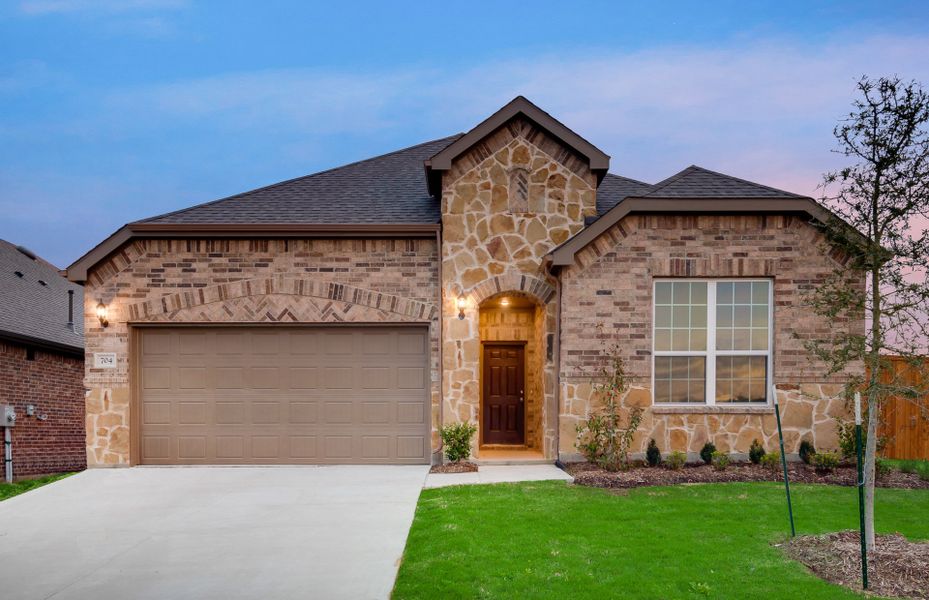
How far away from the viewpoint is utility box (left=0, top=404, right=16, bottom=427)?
13445 millimetres

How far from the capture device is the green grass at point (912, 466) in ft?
31.7

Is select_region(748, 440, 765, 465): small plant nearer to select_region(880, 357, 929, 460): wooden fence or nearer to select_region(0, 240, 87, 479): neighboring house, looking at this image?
select_region(880, 357, 929, 460): wooden fence

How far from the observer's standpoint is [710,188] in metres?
10.9

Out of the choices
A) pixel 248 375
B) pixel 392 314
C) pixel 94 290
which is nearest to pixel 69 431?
pixel 94 290

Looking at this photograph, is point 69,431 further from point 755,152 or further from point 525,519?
point 755,152

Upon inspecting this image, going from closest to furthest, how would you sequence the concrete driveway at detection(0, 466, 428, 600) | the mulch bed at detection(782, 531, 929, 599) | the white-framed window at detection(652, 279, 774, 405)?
the mulch bed at detection(782, 531, 929, 599), the concrete driveway at detection(0, 466, 428, 600), the white-framed window at detection(652, 279, 774, 405)

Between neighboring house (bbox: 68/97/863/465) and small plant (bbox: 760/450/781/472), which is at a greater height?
neighboring house (bbox: 68/97/863/465)

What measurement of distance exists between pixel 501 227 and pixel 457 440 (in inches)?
145

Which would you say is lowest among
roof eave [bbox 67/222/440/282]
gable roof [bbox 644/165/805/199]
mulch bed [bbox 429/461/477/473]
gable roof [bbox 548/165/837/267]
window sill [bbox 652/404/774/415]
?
mulch bed [bbox 429/461/477/473]

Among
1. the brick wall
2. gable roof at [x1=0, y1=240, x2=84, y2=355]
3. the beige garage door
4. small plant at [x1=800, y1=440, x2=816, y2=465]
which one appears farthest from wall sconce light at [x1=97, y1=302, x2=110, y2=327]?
small plant at [x1=800, y1=440, x2=816, y2=465]

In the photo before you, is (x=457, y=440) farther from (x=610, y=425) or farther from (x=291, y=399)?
(x=291, y=399)

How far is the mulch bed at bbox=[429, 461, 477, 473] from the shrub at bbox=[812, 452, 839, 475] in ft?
17.3

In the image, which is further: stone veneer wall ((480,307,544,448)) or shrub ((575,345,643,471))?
stone veneer wall ((480,307,544,448))

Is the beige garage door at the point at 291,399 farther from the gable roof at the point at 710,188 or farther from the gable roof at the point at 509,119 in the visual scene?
the gable roof at the point at 710,188
